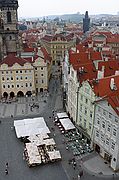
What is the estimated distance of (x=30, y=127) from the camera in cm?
6606

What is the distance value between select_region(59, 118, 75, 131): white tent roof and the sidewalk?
12151mm

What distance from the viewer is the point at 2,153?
58500 millimetres

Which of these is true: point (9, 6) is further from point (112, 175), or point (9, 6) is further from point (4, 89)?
point (112, 175)

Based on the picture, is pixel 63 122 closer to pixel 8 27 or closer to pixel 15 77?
pixel 15 77

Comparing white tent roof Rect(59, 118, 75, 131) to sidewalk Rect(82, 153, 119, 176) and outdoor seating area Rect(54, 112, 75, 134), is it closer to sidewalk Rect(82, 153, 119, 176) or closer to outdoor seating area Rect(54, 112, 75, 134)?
outdoor seating area Rect(54, 112, 75, 134)

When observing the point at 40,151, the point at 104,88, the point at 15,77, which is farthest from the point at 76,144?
the point at 15,77

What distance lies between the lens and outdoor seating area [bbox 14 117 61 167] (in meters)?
54.4

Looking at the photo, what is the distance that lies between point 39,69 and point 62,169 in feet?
155

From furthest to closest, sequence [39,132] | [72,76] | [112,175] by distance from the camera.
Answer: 1. [72,76]
2. [39,132]
3. [112,175]

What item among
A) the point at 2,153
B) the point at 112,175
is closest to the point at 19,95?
the point at 2,153

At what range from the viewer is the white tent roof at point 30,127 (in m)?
64.1

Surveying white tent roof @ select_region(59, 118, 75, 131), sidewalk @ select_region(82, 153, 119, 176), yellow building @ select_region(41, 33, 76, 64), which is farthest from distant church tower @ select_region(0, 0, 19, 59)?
sidewalk @ select_region(82, 153, 119, 176)

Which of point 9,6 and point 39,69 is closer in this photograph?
point 39,69

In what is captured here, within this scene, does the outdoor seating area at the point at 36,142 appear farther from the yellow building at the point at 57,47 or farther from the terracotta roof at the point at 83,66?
the yellow building at the point at 57,47
